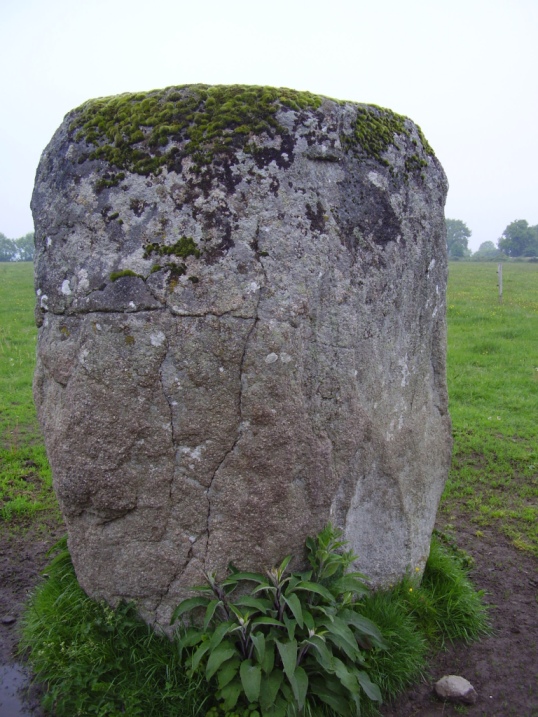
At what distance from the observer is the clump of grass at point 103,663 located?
11.8ft

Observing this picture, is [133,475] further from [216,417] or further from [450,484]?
[450,484]

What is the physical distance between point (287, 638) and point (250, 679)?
311 mm

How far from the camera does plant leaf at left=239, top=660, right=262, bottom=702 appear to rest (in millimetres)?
3375

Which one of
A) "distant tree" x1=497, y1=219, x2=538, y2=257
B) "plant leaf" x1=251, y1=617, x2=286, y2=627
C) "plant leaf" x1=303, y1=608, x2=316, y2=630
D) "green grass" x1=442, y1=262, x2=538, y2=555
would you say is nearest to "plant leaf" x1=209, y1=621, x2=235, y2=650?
"plant leaf" x1=251, y1=617, x2=286, y2=627

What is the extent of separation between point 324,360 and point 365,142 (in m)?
1.47

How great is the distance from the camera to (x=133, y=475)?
3.75 metres

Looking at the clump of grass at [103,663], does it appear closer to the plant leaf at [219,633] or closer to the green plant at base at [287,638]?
the green plant at base at [287,638]

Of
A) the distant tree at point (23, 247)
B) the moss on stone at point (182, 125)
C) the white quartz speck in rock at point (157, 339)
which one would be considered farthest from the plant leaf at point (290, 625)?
the distant tree at point (23, 247)

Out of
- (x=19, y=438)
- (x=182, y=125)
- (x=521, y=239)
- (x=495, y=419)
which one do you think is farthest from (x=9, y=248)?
(x=182, y=125)

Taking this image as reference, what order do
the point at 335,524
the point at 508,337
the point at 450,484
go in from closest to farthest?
1. the point at 335,524
2. the point at 450,484
3. the point at 508,337

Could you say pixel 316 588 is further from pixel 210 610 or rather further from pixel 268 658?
pixel 210 610

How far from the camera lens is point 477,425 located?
870cm

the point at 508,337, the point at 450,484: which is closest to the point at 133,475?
the point at 450,484

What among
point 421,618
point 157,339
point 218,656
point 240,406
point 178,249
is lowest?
point 421,618
